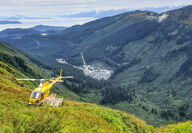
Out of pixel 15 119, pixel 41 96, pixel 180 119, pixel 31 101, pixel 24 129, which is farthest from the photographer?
pixel 180 119

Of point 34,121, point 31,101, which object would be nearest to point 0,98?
point 31,101

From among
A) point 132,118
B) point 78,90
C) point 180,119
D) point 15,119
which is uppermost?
point 15,119

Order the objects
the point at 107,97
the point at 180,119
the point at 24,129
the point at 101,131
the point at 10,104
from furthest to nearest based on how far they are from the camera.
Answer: the point at 107,97
the point at 180,119
the point at 10,104
the point at 101,131
the point at 24,129

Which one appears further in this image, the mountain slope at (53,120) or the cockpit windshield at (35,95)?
the cockpit windshield at (35,95)

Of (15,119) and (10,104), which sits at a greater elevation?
(15,119)

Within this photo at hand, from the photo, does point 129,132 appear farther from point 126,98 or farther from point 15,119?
point 126,98

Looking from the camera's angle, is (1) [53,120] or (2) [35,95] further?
(2) [35,95]

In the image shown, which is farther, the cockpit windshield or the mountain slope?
the cockpit windshield

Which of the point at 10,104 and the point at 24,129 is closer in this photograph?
the point at 24,129

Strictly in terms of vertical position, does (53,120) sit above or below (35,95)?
above

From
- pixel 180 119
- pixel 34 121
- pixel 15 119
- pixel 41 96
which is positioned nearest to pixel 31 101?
pixel 41 96
